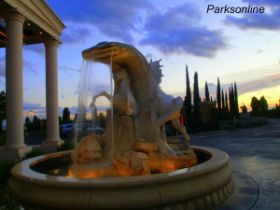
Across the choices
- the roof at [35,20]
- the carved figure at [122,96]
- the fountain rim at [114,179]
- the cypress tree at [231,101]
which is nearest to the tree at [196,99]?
the cypress tree at [231,101]

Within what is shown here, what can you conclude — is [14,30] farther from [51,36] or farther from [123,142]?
[123,142]

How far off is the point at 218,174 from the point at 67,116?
134 ft

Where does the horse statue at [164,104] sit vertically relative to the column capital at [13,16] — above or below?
below

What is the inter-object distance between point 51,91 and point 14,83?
188 inches

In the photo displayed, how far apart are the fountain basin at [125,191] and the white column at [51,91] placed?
12.9m

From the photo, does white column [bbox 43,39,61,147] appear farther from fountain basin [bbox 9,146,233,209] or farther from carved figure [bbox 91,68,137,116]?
fountain basin [bbox 9,146,233,209]

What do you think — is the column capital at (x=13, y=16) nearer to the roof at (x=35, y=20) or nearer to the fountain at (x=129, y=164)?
the roof at (x=35, y=20)

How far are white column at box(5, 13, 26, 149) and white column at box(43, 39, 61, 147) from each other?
14.6 ft

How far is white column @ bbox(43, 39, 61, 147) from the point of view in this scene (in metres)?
19.1

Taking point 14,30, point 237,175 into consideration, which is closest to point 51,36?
point 14,30

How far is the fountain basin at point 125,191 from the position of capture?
5.42 m

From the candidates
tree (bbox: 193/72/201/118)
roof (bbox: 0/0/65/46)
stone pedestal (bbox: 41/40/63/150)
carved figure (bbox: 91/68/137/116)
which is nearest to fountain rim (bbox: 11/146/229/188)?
carved figure (bbox: 91/68/137/116)

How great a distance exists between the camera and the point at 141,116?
8.54 meters

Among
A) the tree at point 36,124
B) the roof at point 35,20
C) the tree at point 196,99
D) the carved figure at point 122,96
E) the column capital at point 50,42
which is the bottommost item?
the tree at point 36,124
